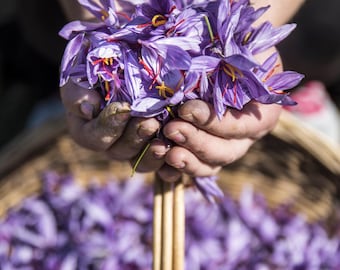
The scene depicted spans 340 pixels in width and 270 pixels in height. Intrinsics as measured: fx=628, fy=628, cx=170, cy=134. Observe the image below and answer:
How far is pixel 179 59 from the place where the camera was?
21.9 inches

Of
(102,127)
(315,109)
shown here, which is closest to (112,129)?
(102,127)

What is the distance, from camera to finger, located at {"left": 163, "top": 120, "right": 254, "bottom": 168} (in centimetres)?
58

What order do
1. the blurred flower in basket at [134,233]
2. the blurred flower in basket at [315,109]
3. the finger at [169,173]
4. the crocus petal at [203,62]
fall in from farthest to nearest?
the blurred flower in basket at [315,109] → the blurred flower in basket at [134,233] → the finger at [169,173] → the crocus petal at [203,62]

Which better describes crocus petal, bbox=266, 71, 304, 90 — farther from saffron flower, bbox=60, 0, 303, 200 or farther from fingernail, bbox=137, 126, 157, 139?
fingernail, bbox=137, 126, 157, 139

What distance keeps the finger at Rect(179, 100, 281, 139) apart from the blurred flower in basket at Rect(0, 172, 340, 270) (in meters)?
0.33

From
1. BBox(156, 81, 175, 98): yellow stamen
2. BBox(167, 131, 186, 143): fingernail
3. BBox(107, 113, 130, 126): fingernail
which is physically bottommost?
BBox(167, 131, 186, 143): fingernail

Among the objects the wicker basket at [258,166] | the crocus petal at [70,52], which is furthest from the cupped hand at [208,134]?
the wicker basket at [258,166]

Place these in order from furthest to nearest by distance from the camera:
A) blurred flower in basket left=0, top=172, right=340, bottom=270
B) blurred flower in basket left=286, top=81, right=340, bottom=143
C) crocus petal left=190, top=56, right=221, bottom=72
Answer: blurred flower in basket left=286, top=81, right=340, bottom=143, blurred flower in basket left=0, top=172, right=340, bottom=270, crocus petal left=190, top=56, right=221, bottom=72

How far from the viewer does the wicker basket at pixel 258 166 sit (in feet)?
3.17

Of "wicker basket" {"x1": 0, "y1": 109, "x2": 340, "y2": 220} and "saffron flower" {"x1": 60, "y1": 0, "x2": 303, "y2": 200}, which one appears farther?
"wicker basket" {"x1": 0, "y1": 109, "x2": 340, "y2": 220}

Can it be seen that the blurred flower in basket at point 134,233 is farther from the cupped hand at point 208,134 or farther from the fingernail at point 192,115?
the fingernail at point 192,115

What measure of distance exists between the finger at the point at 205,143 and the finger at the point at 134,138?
0.05 ft

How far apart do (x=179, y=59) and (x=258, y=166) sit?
556mm

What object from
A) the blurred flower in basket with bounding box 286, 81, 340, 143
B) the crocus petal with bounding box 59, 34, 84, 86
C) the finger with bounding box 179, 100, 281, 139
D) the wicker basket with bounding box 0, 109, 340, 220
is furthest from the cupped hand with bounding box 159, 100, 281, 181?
the blurred flower in basket with bounding box 286, 81, 340, 143
